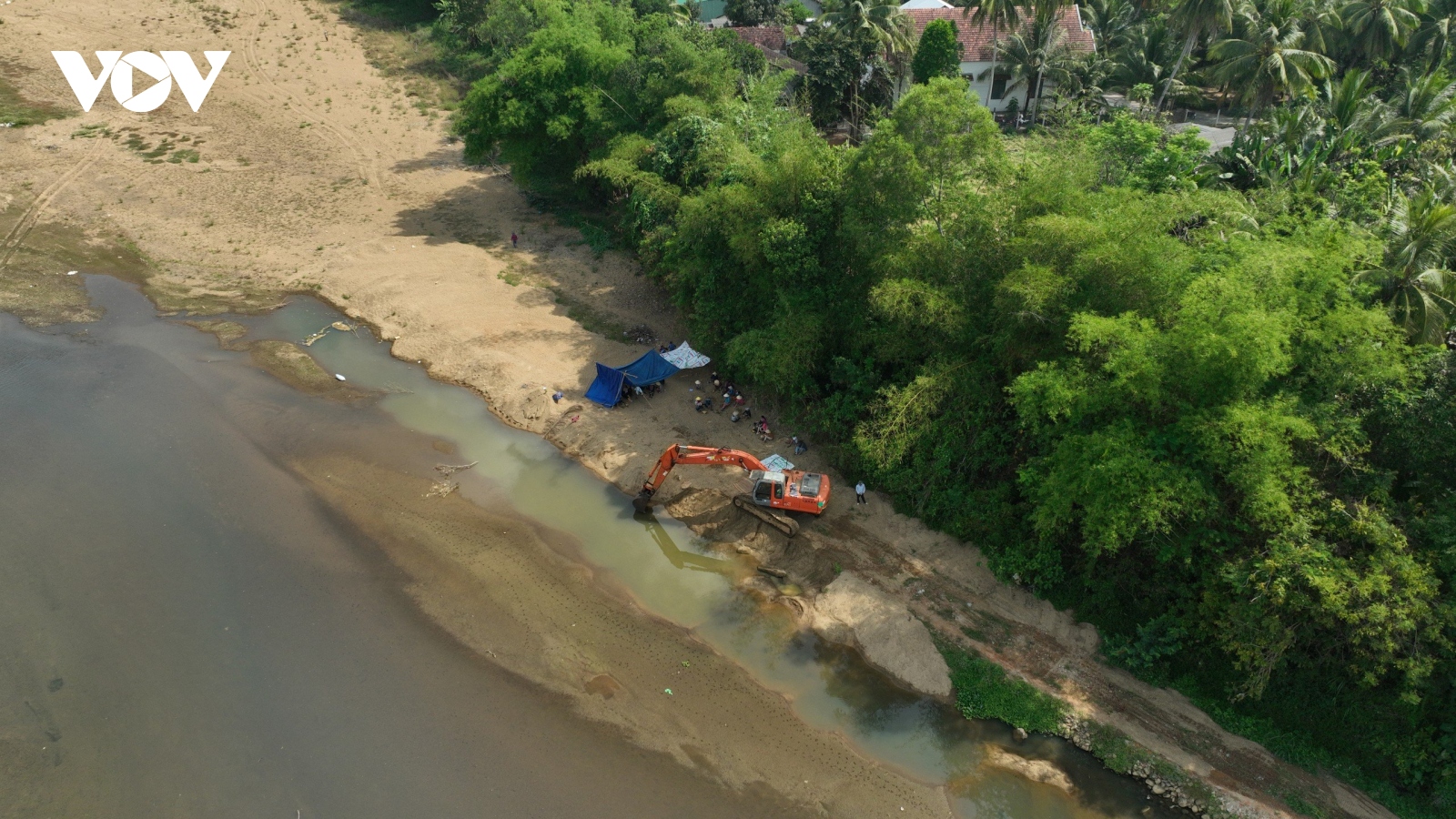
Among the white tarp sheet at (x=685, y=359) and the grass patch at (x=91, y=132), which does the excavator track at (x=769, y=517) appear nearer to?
the white tarp sheet at (x=685, y=359)

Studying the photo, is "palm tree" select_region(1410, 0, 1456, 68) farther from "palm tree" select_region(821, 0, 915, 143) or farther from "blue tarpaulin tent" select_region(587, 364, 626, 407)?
"blue tarpaulin tent" select_region(587, 364, 626, 407)

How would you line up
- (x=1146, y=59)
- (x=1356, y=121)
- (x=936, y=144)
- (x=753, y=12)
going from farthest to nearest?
(x=753, y=12) < (x=1146, y=59) < (x=1356, y=121) < (x=936, y=144)

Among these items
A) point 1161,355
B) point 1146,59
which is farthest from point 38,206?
point 1146,59

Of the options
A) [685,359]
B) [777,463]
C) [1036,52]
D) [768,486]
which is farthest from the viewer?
[1036,52]

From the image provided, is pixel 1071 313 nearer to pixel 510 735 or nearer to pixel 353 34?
pixel 510 735

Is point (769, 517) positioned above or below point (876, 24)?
below

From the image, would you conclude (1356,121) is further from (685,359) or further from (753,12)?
(753,12)

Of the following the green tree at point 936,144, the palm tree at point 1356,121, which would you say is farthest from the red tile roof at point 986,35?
the green tree at point 936,144
